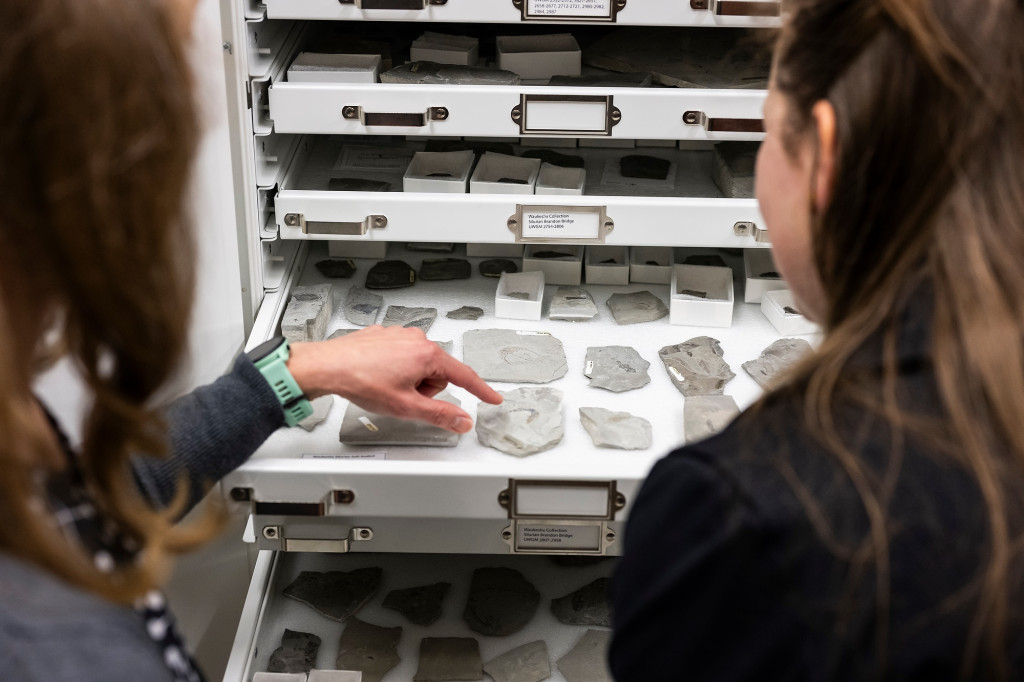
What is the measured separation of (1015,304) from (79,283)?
0.61 m

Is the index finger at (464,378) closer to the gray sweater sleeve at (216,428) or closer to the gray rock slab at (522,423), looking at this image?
the gray rock slab at (522,423)

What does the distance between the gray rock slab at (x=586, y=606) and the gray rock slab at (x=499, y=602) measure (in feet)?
0.14

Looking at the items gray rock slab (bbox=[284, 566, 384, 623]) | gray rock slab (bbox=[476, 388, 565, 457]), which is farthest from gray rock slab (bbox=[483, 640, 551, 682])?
gray rock slab (bbox=[476, 388, 565, 457])

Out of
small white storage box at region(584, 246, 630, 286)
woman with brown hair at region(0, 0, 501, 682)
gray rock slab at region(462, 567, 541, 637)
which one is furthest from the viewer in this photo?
small white storage box at region(584, 246, 630, 286)

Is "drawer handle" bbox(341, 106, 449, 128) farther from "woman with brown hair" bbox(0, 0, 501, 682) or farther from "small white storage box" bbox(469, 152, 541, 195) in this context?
"woman with brown hair" bbox(0, 0, 501, 682)

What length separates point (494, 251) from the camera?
1.90 m

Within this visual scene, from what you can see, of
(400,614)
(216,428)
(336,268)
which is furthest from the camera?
(336,268)

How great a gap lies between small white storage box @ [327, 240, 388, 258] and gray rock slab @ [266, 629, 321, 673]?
27.6 inches

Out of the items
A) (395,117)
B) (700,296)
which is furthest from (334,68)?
(700,296)

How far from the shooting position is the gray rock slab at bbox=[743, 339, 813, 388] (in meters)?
1.49

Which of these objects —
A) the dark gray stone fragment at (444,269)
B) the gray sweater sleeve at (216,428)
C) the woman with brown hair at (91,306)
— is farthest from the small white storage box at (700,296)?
the woman with brown hair at (91,306)

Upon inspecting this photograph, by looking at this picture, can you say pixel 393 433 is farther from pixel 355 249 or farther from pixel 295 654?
pixel 355 249

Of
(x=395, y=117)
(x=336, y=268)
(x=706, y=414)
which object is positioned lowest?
(x=336, y=268)

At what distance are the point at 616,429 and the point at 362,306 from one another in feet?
1.79
